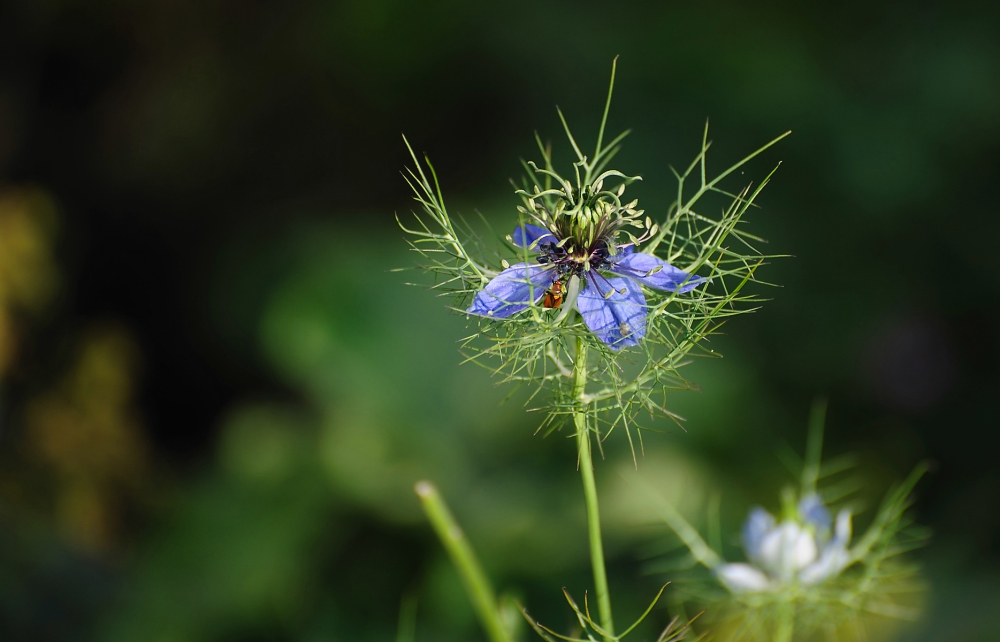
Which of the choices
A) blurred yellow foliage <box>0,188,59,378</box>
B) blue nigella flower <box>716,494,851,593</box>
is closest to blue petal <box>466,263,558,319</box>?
blue nigella flower <box>716,494,851,593</box>

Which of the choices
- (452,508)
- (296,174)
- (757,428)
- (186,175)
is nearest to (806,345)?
(757,428)

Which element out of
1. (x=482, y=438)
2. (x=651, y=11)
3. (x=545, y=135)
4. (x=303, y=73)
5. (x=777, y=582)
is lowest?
(x=777, y=582)

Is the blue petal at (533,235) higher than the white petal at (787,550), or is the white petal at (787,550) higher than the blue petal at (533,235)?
the blue petal at (533,235)

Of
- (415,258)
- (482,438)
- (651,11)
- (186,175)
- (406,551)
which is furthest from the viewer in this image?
(186,175)

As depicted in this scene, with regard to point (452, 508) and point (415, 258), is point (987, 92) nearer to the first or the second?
point (415, 258)

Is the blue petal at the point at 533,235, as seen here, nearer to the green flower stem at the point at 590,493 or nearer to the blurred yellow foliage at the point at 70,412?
the green flower stem at the point at 590,493

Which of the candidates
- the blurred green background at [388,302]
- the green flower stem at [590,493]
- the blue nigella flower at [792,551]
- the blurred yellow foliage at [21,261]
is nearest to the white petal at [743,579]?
the blue nigella flower at [792,551]

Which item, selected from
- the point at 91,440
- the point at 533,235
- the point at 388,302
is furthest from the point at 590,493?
the point at 91,440
